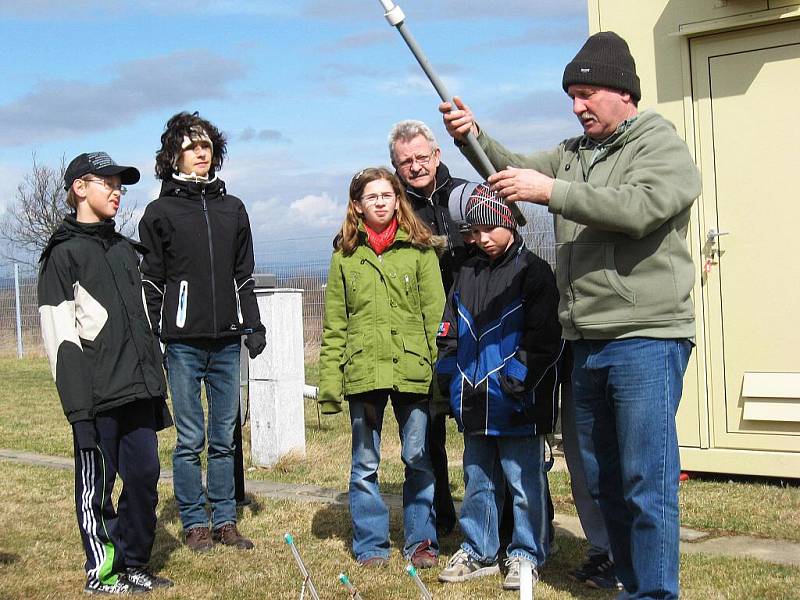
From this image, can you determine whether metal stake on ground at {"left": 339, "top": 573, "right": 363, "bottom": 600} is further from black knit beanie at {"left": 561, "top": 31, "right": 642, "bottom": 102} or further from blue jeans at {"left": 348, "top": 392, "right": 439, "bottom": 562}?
black knit beanie at {"left": 561, "top": 31, "right": 642, "bottom": 102}

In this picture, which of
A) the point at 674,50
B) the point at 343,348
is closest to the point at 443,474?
the point at 343,348

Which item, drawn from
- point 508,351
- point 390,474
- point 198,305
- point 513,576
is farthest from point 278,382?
point 513,576

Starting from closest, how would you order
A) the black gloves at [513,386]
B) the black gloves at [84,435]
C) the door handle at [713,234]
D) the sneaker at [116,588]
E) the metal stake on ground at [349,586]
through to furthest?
the metal stake on ground at [349,586] → the black gloves at [84,435] → the black gloves at [513,386] → the sneaker at [116,588] → the door handle at [713,234]

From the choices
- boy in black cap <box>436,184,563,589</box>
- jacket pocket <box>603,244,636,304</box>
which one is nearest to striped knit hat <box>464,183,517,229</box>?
boy in black cap <box>436,184,563,589</box>

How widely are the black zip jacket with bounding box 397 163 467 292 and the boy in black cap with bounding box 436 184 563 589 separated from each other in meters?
0.48

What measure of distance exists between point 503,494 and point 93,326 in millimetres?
2017

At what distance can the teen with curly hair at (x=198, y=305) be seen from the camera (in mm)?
5605

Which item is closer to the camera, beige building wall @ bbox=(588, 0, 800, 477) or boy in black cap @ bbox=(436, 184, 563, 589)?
boy in black cap @ bbox=(436, 184, 563, 589)

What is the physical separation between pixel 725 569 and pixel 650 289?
171cm

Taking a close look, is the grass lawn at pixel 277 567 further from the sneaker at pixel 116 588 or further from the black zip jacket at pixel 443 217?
the black zip jacket at pixel 443 217

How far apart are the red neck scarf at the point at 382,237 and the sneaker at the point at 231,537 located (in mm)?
1683

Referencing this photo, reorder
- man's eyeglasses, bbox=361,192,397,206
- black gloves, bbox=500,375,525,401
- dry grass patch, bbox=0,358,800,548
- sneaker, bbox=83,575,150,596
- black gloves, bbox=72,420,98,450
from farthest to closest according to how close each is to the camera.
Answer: dry grass patch, bbox=0,358,800,548, man's eyeglasses, bbox=361,192,397,206, sneaker, bbox=83,575,150,596, black gloves, bbox=500,375,525,401, black gloves, bbox=72,420,98,450

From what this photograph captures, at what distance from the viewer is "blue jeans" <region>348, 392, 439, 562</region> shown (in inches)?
206

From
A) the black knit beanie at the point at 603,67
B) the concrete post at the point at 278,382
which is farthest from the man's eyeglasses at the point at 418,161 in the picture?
the concrete post at the point at 278,382
